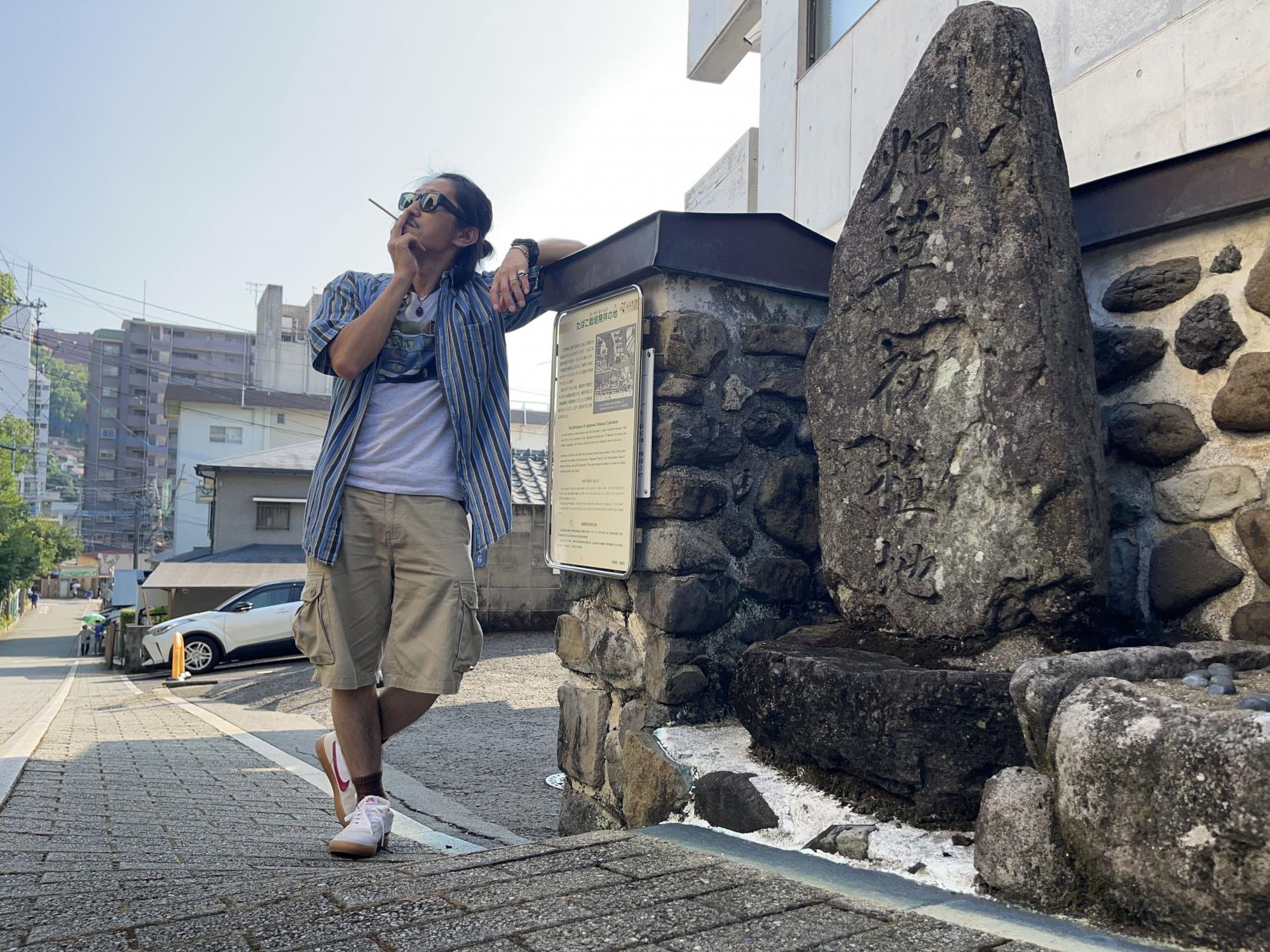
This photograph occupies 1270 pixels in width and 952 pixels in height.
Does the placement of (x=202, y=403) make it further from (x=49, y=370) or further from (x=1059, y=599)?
(x=49, y=370)

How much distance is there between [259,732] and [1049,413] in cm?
686

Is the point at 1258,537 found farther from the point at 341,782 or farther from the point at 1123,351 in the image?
the point at 341,782

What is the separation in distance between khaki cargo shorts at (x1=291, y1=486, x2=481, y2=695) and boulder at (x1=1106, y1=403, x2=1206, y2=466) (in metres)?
1.85

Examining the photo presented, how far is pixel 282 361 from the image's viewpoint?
47.7 m

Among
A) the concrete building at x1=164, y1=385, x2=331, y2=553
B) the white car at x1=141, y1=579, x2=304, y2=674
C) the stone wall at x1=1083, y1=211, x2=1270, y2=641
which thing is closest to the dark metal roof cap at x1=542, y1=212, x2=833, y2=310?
the stone wall at x1=1083, y1=211, x2=1270, y2=641

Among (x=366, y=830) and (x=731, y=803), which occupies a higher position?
(x=731, y=803)

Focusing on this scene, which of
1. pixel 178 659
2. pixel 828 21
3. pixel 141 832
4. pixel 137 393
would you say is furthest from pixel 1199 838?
pixel 137 393

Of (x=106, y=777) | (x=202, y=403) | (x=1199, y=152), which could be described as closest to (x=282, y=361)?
(x=202, y=403)

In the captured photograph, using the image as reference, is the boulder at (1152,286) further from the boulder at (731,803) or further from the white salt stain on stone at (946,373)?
the boulder at (731,803)

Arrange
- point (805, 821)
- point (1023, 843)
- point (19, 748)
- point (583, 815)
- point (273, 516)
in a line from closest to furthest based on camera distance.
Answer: point (1023, 843) → point (805, 821) → point (583, 815) → point (19, 748) → point (273, 516)

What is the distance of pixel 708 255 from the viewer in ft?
10.6

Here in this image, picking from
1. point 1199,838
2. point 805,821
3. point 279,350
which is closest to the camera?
point 1199,838

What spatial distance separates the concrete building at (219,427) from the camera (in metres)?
41.0

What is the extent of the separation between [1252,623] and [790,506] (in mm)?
1362
